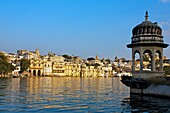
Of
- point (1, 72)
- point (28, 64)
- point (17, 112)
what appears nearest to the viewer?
point (17, 112)

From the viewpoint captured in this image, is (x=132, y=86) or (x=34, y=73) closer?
(x=132, y=86)

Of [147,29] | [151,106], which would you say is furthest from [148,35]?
[151,106]

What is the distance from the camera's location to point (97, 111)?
886 inches

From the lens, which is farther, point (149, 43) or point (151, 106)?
point (149, 43)

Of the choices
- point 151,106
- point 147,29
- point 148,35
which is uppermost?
point 147,29

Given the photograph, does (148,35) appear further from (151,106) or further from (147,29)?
(151,106)

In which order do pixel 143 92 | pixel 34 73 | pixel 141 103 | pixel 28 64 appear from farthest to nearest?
pixel 34 73, pixel 28 64, pixel 143 92, pixel 141 103

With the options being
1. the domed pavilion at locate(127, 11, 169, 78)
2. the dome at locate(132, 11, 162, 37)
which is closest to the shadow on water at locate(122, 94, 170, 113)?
the domed pavilion at locate(127, 11, 169, 78)

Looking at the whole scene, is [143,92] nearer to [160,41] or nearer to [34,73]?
[160,41]

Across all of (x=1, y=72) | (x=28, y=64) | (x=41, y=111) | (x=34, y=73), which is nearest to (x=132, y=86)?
(x=41, y=111)

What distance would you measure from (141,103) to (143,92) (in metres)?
5.65

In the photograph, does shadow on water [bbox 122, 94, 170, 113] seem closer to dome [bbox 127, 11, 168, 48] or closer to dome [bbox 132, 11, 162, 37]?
dome [bbox 127, 11, 168, 48]

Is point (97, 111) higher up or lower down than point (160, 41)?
lower down

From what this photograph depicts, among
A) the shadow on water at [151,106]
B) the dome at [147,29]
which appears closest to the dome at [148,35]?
the dome at [147,29]
